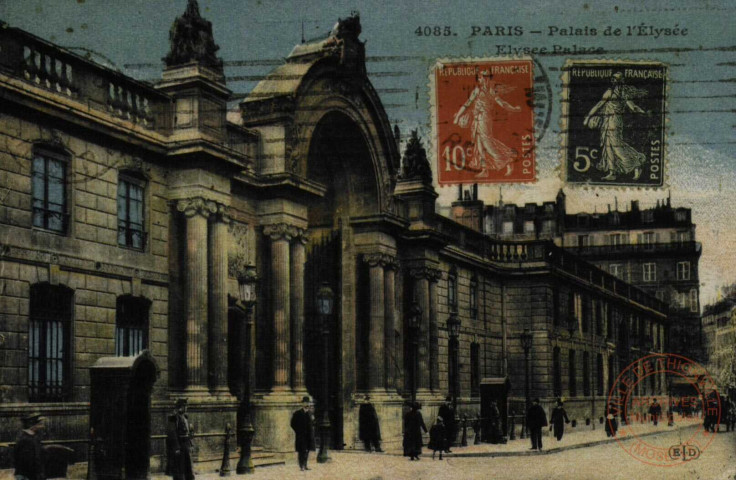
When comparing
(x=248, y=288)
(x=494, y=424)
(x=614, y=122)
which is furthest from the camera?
(x=494, y=424)

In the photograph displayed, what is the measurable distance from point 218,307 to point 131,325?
252cm

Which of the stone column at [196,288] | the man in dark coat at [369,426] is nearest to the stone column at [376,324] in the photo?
the man in dark coat at [369,426]

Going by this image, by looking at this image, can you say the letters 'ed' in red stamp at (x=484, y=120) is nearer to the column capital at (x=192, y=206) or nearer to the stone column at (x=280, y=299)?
the stone column at (x=280, y=299)

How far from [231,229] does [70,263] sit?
6.85m

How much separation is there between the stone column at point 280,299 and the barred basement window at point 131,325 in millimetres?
5432

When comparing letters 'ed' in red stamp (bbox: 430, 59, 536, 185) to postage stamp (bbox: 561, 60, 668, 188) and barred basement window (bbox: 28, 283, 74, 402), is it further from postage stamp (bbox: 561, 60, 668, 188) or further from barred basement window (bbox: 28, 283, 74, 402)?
barred basement window (bbox: 28, 283, 74, 402)

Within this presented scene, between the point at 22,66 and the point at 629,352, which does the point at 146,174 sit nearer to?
the point at 22,66

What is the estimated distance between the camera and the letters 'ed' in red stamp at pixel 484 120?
25.3m

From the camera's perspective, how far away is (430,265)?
123 feet

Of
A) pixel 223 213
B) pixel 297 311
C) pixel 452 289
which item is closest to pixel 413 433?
pixel 297 311

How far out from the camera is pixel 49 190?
20.3m

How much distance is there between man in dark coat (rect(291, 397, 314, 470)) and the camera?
938 inches

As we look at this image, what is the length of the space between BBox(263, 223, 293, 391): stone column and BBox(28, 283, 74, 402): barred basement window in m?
8.03

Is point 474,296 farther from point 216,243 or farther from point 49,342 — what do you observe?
point 49,342
